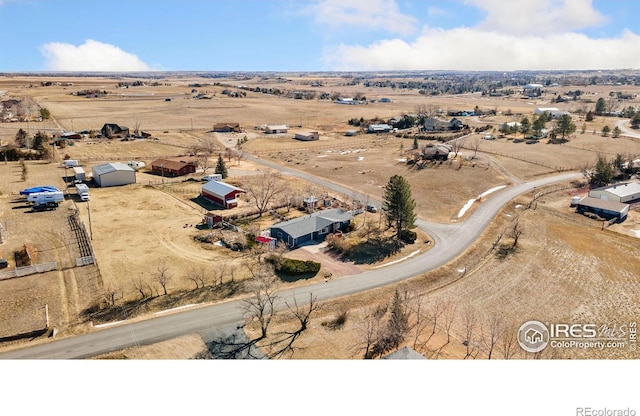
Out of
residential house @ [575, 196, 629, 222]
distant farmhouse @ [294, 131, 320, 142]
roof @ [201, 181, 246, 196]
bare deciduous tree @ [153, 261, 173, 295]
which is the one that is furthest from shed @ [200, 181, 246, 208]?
distant farmhouse @ [294, 131, 320, 142]

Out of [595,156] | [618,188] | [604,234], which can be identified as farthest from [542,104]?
[604,234]

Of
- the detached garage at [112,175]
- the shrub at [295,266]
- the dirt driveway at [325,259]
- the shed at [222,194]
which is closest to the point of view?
the shrub at [295,266]

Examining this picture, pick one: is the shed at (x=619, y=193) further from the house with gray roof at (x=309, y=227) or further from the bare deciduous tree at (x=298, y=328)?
the bare deciduous tree at (x=298, y=328)

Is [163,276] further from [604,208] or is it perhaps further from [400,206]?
[604,208]

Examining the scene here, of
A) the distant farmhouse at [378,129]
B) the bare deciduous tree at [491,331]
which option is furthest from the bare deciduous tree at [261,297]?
the distant farmhouse at [378,129]

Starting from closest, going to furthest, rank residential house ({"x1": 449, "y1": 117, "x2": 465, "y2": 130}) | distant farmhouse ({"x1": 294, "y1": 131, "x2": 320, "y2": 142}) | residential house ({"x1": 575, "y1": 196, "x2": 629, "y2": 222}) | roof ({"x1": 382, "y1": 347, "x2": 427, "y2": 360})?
roof ({"x1": 382, "y1": 347, "x2": 427, "y2": 360}) < residential house ({"x1": 575, "y1": 196, "x2": 629, "y2": 222}) < distant farmhouse ({"x1": 294, "y1": 131, "x2": 320, "y2": 142}) < residential house ({"x1": 449, "y1": 117, "x2": 465, "y2": 130})

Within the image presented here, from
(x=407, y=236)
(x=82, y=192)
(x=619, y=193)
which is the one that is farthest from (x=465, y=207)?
(x=82, y=192)

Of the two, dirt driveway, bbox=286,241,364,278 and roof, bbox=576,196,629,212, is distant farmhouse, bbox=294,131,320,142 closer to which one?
roof, bbox=576,196,629,212
